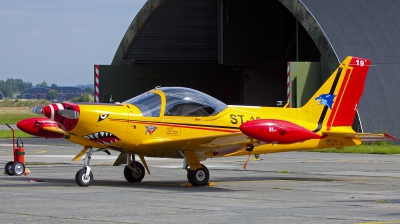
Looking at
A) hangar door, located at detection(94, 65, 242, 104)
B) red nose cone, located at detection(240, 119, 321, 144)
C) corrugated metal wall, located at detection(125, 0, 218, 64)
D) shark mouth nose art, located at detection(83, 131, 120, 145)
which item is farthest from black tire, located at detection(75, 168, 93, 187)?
corrugated metal wall, located at detection(125, 0, 218, 64)

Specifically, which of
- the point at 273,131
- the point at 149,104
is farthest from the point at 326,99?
the point at 149,104

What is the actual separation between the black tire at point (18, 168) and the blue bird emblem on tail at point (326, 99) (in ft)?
21.6

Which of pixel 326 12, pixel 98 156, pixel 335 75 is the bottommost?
pixel 98 156

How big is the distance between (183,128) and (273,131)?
2243 mm

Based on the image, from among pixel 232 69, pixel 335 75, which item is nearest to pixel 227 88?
pixel 232 69

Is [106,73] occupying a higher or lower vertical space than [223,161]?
higher

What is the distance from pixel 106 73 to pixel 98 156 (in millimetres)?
10271

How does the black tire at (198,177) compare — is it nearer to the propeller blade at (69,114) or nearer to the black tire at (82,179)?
the black tire at (82,179)

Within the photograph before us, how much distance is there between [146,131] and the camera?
1567 centimetres

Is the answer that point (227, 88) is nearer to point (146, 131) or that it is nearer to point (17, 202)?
point (146, 131)

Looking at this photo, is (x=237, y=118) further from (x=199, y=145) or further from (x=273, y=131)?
(x=273, y=131)

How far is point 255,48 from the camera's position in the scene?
116 feet

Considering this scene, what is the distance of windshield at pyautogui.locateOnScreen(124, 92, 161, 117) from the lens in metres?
15.8

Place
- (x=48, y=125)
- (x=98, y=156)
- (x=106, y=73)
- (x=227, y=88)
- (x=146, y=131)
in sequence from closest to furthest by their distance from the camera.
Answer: (x=146, y=131), (x=48, y=125), (x=98, y=156), (x=106, y=73), (x=227, y=88)
